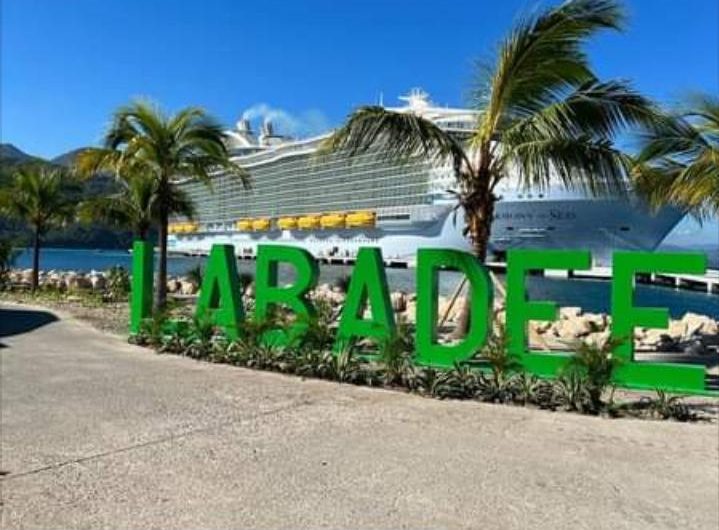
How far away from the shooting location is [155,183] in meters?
13.6

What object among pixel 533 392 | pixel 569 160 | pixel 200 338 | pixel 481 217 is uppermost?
pixel 569 160

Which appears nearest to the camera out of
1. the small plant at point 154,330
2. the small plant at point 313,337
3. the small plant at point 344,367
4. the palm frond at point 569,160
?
the small plant at point 344,367

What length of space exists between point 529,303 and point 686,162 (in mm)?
3943

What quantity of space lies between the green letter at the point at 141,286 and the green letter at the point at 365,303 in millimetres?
3197

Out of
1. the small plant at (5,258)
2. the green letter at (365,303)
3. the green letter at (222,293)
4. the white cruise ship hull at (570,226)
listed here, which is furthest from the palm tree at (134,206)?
the white cruise ship hull at (570,226)

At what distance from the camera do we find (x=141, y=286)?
9.65 m

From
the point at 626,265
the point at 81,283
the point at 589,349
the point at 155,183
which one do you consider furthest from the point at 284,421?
the point at 81,283

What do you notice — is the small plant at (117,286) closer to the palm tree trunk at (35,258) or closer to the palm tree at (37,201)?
the palm tree trunk at (35,258)

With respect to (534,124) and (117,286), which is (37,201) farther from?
(534,124)

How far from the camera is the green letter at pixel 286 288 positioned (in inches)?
305

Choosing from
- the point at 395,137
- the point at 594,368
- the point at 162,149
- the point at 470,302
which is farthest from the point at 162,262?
the point at 594,368

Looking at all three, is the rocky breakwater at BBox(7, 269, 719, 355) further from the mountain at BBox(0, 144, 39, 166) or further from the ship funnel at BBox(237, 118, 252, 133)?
the ship funnel at BBox(237, 118, 252, 133)

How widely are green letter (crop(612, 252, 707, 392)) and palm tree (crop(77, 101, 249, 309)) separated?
8.07 meters

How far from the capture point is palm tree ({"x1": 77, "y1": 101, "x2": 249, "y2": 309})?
12.5 meters
